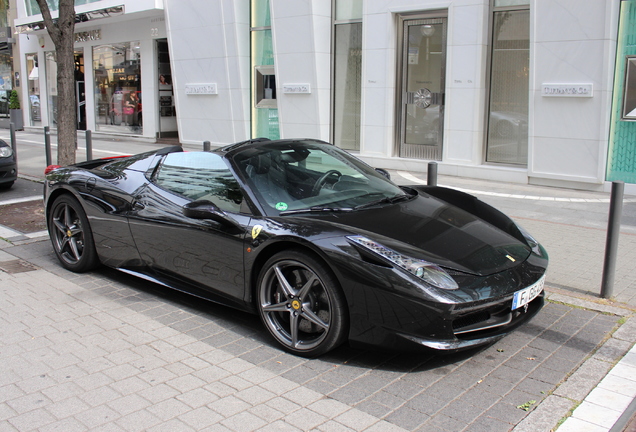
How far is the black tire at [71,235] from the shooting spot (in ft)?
18.8

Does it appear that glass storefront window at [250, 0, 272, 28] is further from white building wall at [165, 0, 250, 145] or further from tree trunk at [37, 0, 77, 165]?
tree trunk at [37, 0, 77, 165]

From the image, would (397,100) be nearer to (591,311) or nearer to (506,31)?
(506,31)

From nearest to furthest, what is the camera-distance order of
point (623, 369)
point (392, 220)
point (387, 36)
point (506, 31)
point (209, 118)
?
point (623, 369)
point (392, 220)
point (506, 31)
point (387, 36)
point (209, 118)

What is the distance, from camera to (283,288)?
13.3 ft

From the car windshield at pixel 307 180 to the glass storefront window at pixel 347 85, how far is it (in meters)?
9.07

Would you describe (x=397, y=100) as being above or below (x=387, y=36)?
below

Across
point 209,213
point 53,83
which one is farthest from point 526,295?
point 53,83

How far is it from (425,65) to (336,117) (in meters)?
2.59

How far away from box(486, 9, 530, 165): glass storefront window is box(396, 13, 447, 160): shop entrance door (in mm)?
1093

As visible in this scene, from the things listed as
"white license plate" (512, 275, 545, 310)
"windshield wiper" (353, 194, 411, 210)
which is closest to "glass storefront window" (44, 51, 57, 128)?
"windshield wiper" (353, 194, 411, 210)

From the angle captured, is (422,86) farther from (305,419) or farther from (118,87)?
(118,87)

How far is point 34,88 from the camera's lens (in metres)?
25.9

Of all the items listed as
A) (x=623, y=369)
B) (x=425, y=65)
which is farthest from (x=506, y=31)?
(x=623, y=369)

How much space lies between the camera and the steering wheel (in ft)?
15.2
